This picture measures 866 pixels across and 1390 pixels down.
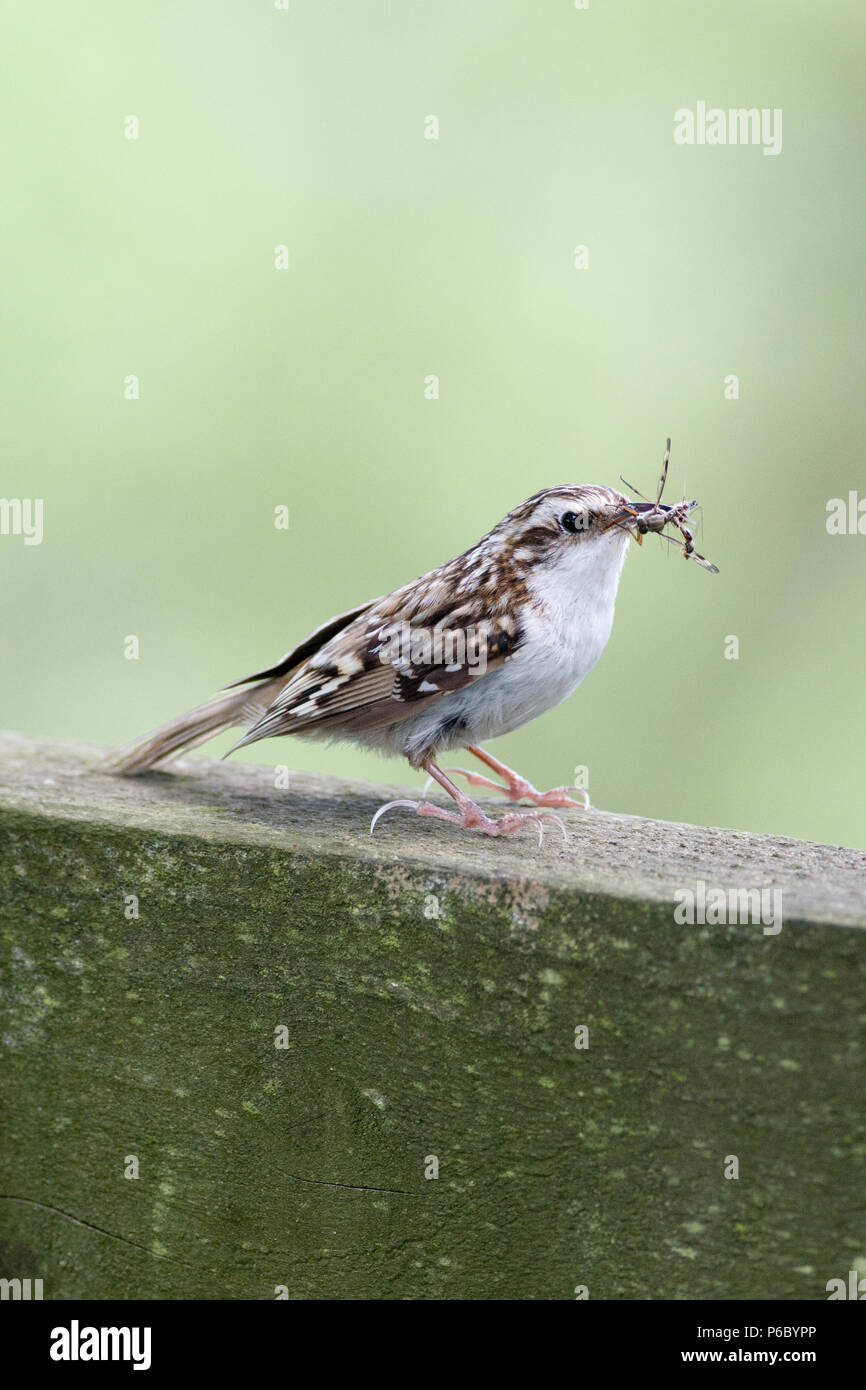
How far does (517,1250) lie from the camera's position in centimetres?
187

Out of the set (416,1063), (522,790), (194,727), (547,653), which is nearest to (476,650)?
(547,653)

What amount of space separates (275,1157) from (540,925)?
1.93 feet

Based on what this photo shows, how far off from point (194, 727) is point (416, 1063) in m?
1.23

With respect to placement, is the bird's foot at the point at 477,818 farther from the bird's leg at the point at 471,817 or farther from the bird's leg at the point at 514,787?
the bird's leg at the point at 514,787

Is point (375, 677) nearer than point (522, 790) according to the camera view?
Yes

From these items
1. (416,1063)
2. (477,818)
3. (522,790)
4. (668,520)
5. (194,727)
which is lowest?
(416,1063)

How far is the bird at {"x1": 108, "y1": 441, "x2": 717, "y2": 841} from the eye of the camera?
264cm

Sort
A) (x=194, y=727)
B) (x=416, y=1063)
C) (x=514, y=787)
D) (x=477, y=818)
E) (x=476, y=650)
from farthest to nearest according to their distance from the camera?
1. (x=514, y=787)
2. (x=194, y=727)
3. (x=476, y=650)
4. (x=477, y=818)
5. (x=416, y=1063)

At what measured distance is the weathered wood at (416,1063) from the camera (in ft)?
5.50

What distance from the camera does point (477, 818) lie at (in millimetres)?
2484

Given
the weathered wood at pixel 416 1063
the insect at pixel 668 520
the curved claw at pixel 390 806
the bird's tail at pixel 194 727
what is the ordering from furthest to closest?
the bird's tail at pixel 194 727 → the insect at pixel 668 520 → the curved claw at pixel 390 806 → the weathered wood at pixel 416 1063

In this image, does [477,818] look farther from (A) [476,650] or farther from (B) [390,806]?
(A) [476,650]

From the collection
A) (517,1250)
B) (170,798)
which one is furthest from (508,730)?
(517,1250)

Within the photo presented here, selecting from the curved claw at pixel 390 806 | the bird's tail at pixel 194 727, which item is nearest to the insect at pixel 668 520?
the curved claw at pixel 390 806
